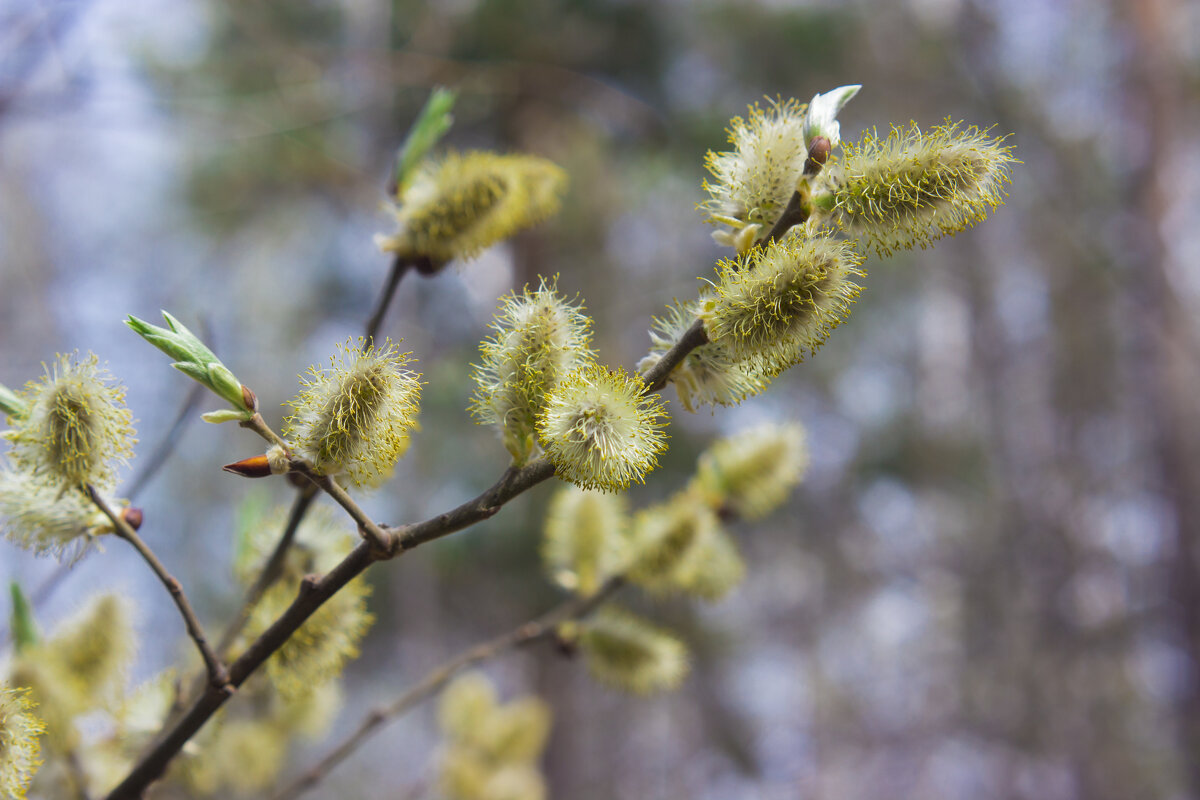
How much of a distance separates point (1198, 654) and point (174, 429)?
4.14 meters

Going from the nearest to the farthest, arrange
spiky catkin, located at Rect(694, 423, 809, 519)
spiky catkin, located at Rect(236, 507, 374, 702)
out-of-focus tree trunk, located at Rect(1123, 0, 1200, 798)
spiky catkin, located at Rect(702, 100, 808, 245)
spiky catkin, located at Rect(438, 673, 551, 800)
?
1. spiky catkin, located at Rect(702, 100, 808, 245)
2. spiky catkin, located at Rect(236, 507, 374, 702)
3. spiky catkin, located at Rect(694, 423, 809, 519)
4. spiky catkin, located at Rect(438, 673, 551, 800)
5. out-of-focus tree trunk, located at Rect(1123, 0, 1200, 798)

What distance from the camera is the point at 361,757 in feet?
23.9

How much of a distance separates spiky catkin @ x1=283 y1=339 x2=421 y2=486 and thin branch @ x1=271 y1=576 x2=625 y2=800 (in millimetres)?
436

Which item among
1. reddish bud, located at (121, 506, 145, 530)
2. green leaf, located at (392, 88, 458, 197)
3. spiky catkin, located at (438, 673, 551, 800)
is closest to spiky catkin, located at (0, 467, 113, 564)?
reddish bud, located at (121, 506, 145, 530)

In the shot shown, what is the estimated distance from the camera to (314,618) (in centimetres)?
78

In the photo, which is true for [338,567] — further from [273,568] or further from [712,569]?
[712,569]

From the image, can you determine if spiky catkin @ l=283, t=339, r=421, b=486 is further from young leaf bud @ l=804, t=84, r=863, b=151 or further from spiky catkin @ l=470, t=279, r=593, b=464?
young leaf bud @ l=804, t=84, r=863, b=151

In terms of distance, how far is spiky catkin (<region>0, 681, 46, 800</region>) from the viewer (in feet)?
1.95

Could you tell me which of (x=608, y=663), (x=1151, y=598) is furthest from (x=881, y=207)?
(x=1151, y=598)

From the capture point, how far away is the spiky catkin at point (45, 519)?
70 cm

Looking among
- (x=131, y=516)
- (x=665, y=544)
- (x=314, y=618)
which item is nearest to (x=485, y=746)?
(x=665, y=544)

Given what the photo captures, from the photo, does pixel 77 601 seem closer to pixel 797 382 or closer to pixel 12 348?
pixel 12 348

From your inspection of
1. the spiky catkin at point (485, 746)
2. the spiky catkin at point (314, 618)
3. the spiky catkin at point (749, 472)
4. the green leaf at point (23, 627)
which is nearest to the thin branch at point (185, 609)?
the spiky catkin at point (314, 618)

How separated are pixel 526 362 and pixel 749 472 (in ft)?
1.95
